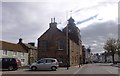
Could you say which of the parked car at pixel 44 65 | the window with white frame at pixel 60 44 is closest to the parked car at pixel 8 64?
the parked car at pixel 44 65

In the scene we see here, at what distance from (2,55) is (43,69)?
21.3 metres

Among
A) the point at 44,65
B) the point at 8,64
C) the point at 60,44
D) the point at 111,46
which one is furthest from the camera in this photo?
the point at 111,46

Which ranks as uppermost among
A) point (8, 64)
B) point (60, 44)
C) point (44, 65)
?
point (60, 44)

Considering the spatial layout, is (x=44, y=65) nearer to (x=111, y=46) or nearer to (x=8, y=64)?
(x=8, y=64)

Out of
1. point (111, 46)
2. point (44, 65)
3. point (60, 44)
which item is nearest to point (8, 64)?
point (44, 65)

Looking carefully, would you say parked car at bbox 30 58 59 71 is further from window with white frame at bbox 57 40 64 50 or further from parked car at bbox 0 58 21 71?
window with white frame at bbox 57 40 64 50

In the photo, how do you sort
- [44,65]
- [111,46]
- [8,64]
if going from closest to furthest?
1. [8,64]
2. [44,65]
3. [111,46]

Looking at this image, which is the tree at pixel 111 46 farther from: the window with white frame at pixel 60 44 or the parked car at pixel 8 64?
the parked car at pixel 8 64

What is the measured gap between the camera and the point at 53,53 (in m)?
62.7

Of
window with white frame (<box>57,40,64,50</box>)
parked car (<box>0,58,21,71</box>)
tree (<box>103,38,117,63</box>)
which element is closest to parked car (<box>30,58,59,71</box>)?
parked car (<box>0,58,21,71</box>)

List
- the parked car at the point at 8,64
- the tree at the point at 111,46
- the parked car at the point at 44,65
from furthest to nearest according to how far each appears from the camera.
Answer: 1. the tree at the point at 111,46
2. the parked car at the point at 44,65
3. the parked car at the point at 8,64

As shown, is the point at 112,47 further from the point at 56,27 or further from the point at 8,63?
the point at 8,63

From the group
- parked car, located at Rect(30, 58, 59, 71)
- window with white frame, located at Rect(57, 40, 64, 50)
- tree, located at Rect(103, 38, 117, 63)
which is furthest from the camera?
tree, located at Rect(103, 38, 117, 63)

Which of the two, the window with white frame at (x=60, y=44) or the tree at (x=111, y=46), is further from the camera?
the tree at (x=111, y=46)
